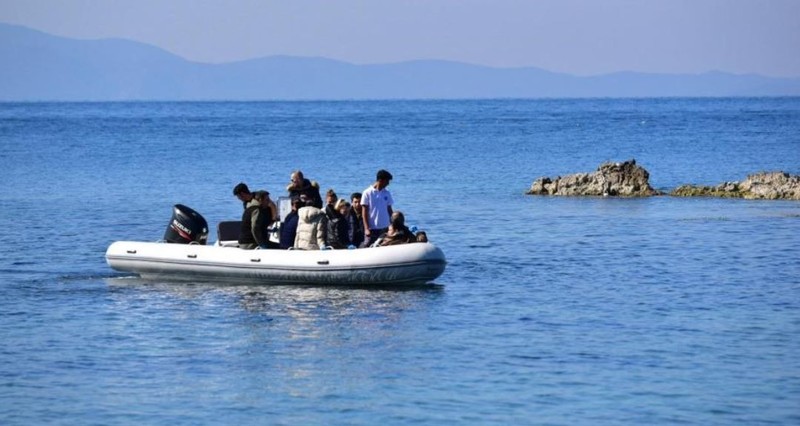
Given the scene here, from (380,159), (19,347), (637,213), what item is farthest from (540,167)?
(19,347)

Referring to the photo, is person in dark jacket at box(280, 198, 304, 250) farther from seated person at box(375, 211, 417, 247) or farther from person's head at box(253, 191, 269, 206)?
seated person at box(375, 211, 417, 247)

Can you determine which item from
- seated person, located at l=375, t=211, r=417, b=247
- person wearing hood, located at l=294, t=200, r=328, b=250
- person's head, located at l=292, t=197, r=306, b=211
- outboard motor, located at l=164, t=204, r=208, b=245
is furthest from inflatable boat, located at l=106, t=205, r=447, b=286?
person's head, located at l=292, t=197, r=306, b=211

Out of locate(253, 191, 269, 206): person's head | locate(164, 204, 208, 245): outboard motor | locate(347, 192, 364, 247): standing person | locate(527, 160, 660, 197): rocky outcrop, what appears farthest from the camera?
locate(527, 160, 660, 197): rocky outcrop

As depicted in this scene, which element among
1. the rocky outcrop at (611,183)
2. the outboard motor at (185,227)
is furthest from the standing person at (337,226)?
the rocky outcrop at (611,183)

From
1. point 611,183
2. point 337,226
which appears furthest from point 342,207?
point 611,183

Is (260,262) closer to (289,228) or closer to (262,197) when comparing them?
(289,228)

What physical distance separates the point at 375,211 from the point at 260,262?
67.6 inches

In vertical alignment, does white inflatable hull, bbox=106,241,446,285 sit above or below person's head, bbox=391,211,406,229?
below

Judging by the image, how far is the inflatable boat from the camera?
1773 cm

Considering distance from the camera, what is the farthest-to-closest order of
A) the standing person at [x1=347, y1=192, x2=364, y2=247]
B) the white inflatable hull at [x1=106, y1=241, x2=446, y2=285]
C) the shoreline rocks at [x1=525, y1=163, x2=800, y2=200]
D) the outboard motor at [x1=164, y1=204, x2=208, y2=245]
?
the shoreline rocks at [x1=525, y1=163, x2=800, y2=200] → the outboard motor at [x1=164, y1=204, x2=208, y2=245] → the standing person at [x1=347, y1=192, x2=364, y2=247] → the white inflatable hull at [x1=106, y1=241, x2=446, y2=285]

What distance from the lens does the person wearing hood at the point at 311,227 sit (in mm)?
17953

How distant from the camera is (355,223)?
1870cm

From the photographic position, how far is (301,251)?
1806cm

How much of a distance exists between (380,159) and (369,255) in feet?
128
